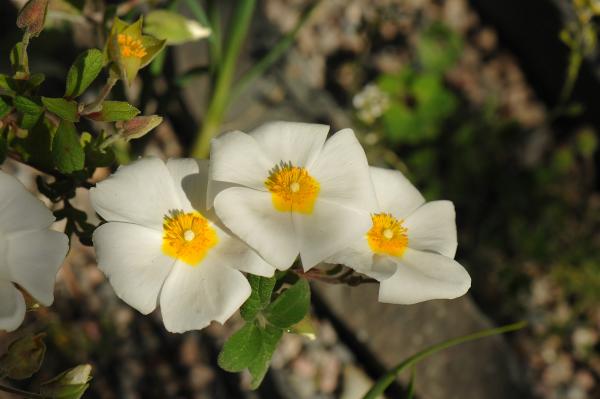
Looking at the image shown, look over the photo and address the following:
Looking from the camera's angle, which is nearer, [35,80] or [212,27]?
[35,80]

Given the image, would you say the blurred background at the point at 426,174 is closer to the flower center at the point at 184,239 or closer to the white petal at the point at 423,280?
the flower center at the point at 184,239

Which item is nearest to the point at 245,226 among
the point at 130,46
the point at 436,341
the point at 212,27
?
the point at 130,46

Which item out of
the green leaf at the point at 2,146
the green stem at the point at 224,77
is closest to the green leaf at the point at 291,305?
the green leaf at the point at 2,146

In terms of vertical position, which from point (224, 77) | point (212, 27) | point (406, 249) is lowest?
point (224, 77)

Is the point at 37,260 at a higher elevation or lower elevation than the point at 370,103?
higher

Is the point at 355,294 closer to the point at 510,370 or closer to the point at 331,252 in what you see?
the point at 510,370

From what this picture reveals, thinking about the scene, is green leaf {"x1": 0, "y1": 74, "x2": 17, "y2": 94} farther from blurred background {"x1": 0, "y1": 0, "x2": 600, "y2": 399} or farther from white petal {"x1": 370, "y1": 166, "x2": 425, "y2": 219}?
blurred background {"x1": 0, "y1": 0, "x2": 600, "y2": 399}

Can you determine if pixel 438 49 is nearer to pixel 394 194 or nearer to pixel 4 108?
pixel 394 194
